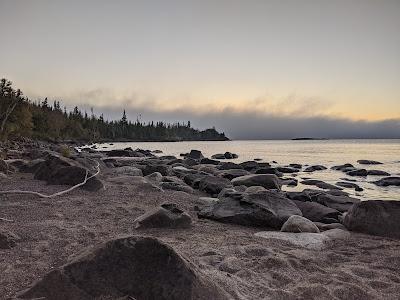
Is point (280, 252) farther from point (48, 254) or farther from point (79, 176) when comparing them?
point (79, 176)

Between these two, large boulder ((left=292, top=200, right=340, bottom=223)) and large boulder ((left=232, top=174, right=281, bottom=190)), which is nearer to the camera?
large boulder ((left=292, top=200, right=340, bottom=223))

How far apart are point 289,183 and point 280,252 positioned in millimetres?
14813

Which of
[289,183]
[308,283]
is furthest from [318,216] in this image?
[289,183]

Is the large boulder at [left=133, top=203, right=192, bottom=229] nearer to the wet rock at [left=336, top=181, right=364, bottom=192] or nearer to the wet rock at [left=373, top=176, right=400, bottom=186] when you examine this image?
the wet rock at [left=336, top=181, right=364, bottom=192]

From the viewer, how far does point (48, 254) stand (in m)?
5.41

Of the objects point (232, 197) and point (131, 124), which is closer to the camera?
point (232, 197)

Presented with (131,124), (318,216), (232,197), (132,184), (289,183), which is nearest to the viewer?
(232,197)

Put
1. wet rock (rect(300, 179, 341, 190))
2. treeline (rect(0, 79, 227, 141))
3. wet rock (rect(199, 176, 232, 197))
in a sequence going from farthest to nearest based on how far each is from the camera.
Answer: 1. treeline (rect(0, 79, 227, 141))
2. wet rock (rect(300, 179, 341, 190))
3. wet rock (rect(199, 176, 232, 197))

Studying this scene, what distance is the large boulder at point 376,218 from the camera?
27.1 feet

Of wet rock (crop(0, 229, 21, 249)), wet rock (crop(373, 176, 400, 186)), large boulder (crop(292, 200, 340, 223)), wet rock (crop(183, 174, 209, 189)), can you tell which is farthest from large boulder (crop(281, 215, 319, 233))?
wet rock (crop(373, 176, 400, 186))

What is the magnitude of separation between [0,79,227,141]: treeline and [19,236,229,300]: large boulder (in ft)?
108

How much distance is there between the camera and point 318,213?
1066 centimetres

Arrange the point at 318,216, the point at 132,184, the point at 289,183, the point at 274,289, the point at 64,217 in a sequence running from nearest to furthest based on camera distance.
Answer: the point at 274,289 → the point at 64,217 → the point at 318,216 → the point at 132,184 → the point at 289,183

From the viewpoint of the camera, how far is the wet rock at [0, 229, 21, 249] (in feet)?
18.3
